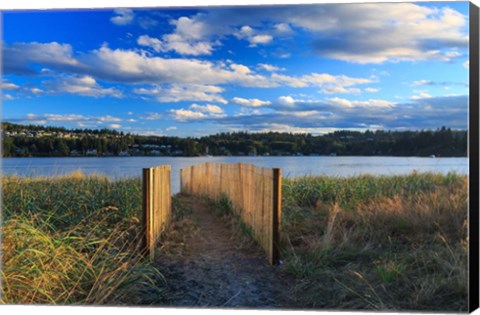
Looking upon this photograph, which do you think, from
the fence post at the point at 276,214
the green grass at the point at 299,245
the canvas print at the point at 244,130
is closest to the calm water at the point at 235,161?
the canvas print at the point at 244,130

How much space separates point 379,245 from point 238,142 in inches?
73.9

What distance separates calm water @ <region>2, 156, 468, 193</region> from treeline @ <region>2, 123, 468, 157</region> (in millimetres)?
128

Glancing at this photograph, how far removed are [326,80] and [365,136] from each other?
31.7 inches

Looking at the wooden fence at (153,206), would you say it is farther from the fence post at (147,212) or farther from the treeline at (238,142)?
the treeline at (238,142)

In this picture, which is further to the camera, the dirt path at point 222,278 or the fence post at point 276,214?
the fence post at point 276,214

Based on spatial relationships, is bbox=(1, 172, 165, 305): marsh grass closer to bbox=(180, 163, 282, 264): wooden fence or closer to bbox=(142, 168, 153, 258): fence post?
bbox=(142, 168, 153, 258): fence post

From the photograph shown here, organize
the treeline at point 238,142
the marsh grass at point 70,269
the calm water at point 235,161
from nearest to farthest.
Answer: the marsh grass at point 70,269 < the treeline at point 238,142 < the calm water at point 235,161

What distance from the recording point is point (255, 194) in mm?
6676

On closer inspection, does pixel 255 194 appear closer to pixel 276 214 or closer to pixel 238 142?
pixel 238 142

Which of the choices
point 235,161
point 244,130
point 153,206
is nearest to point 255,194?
point 235,161

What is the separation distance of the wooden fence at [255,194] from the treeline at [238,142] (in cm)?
38

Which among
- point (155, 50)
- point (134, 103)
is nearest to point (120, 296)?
point (134, 103)

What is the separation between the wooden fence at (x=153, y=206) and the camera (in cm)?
558

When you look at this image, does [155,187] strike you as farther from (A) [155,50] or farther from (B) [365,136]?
(B) [365,136]
